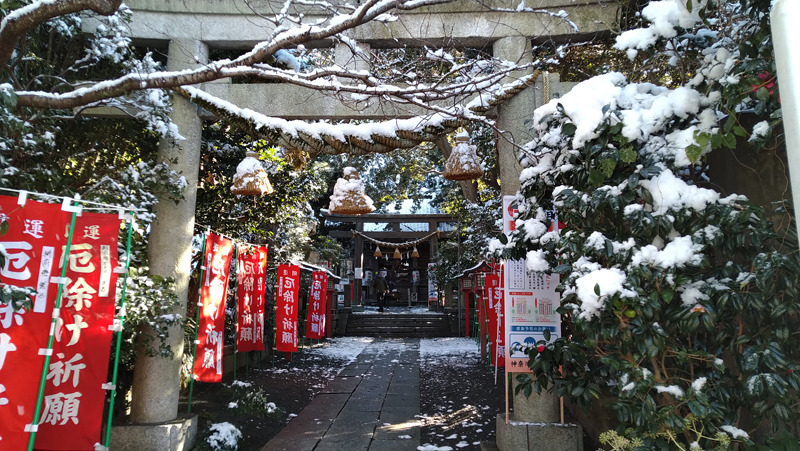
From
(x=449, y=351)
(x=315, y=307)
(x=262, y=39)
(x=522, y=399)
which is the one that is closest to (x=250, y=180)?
(x=262, y=39)

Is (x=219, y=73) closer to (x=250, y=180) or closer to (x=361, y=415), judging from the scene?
(x=250, y=180)

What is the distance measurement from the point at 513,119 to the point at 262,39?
3067 millimetres

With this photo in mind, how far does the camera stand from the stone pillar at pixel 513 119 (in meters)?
5.24

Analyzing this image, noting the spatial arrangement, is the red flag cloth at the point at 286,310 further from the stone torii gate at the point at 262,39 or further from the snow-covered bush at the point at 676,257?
the snow-covered bush at the point at 676,257

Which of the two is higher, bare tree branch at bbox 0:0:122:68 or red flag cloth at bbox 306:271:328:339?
bare tree branch at bbox 0:0:122:68

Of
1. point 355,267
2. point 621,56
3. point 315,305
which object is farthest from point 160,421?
point 355,267

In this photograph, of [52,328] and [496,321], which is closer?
[52,328]

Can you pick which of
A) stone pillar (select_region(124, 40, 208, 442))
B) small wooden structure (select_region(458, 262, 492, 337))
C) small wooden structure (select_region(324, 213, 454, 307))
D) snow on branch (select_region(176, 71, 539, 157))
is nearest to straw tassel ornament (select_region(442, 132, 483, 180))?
snow on branch (select_region(176, 71, 539, 157))

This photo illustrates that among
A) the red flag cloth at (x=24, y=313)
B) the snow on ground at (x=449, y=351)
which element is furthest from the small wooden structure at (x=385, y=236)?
the red flag cloth at (x=24, y=313)

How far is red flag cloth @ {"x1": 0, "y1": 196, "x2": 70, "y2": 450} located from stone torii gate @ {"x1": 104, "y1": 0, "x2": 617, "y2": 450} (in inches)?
64.6

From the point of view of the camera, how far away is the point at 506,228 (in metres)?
4.86

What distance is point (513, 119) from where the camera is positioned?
5.30m

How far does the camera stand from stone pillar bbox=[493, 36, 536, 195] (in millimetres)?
5242

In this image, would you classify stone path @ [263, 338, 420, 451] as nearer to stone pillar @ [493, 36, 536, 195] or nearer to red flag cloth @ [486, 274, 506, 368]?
red flag cloth @ [486, 274, 506, 368]
